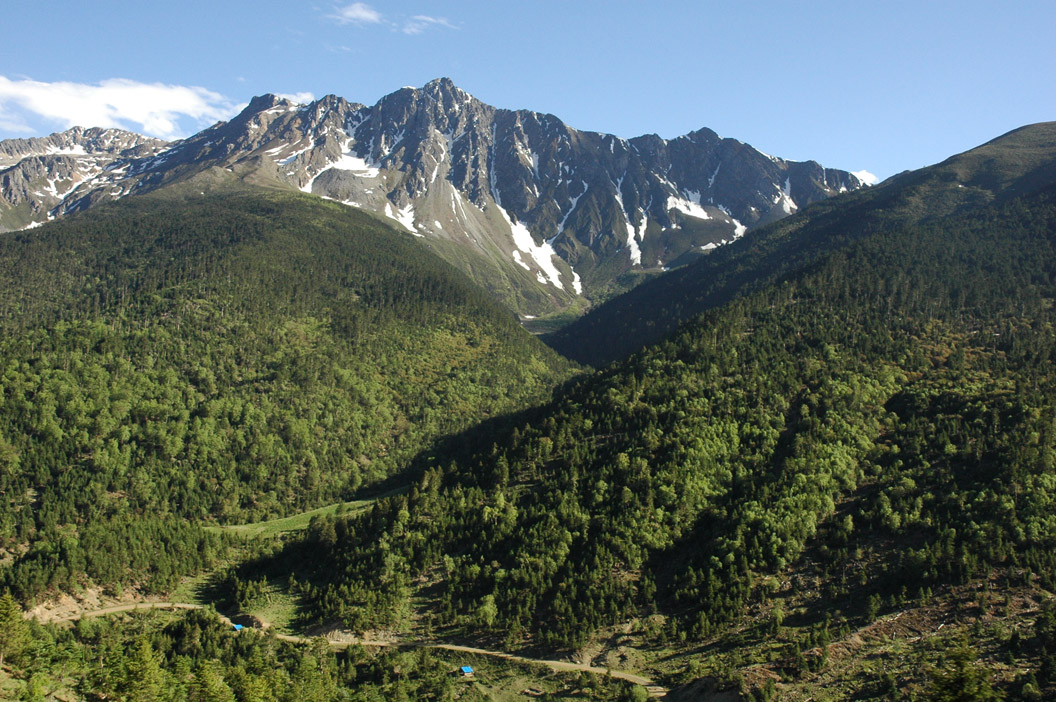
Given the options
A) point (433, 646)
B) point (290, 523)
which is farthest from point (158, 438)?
point (433, 646)

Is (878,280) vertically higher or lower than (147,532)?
higher

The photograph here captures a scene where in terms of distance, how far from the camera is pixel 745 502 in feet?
347

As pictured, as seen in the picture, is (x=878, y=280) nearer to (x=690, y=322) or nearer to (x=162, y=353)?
(x=690, y=322)

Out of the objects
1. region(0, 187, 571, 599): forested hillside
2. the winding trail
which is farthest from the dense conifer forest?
the winding trail

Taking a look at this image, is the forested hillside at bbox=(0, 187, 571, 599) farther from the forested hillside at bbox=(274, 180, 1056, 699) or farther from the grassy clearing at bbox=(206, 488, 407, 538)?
the forested hillside at bbox=(274, 180, 1056, 699)

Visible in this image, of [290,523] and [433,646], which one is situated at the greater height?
[290,523]

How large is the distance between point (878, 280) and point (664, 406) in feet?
272

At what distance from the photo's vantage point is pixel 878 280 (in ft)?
590

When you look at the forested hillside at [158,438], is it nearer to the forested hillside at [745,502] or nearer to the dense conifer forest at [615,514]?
the dense conifer forest at [615,514]

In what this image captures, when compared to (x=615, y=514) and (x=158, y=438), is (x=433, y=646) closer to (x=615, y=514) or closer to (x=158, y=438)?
(x=615, y=514)

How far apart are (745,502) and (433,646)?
1853 inches

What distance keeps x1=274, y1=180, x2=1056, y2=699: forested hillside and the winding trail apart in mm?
2940

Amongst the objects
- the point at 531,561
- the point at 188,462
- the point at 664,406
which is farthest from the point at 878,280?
the point at 188,462

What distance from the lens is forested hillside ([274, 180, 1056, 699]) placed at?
9062 cm
